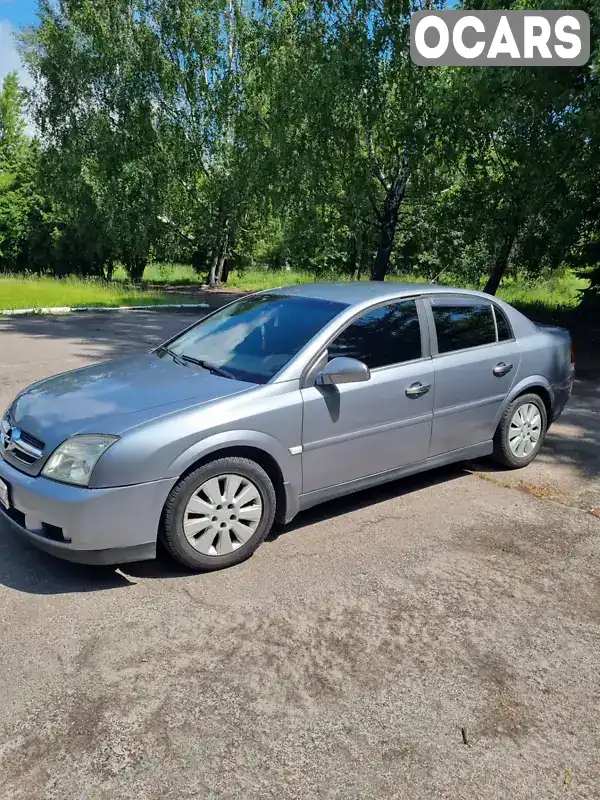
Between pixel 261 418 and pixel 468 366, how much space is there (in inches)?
75.9

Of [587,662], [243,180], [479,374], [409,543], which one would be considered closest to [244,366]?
[409,543]

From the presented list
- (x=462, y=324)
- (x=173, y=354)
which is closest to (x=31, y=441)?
(x=173, y=354)

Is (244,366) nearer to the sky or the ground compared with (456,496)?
nearer to the sky

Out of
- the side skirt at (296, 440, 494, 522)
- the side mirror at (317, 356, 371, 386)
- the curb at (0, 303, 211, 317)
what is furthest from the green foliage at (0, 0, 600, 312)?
the side mirror at (317, 356, 371, 386)

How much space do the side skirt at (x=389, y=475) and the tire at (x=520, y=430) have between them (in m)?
0.13

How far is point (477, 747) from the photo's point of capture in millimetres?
2590

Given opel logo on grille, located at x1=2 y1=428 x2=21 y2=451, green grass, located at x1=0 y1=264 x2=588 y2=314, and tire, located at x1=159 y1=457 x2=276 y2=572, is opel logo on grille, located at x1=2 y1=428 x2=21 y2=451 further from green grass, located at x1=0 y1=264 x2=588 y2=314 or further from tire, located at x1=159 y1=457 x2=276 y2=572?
green grass, located at x1=0 y1=264 x2=588 y2=314

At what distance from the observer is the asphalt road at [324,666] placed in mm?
2457

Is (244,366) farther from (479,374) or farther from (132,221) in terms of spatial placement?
(132,221)

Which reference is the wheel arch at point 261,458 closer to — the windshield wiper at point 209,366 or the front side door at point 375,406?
the front side door at point 375,406

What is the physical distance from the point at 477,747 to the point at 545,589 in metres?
1.43

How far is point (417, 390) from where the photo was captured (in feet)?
15.5

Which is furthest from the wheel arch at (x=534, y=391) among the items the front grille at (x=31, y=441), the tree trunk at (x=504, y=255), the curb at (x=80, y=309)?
the curb at (x=80, y=309)

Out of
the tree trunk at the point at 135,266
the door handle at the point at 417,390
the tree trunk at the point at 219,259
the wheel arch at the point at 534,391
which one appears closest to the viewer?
the door handle at the point at 417,390
